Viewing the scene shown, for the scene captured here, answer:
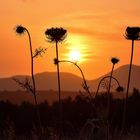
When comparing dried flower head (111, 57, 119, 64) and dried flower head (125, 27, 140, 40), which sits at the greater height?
dried flower head (125, 27, 140, 40)

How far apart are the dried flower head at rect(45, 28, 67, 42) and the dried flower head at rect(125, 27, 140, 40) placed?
1017 mm

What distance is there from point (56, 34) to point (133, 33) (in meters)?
1.24

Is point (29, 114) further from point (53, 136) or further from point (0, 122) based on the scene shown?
point (53, 136)

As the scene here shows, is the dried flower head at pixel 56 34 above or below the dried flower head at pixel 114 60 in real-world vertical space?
above

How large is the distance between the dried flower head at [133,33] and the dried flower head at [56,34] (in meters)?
1.02

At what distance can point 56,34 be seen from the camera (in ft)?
31.6

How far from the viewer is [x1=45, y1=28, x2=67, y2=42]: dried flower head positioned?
31.4ft

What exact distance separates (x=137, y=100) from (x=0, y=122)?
11.7 meters

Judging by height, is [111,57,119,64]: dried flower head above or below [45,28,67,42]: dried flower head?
below

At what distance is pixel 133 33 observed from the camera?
9.78 metres

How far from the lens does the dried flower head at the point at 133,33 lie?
383 inches

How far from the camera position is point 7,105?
110ft

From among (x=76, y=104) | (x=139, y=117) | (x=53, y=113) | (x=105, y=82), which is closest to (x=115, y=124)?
(x=139, y=117)

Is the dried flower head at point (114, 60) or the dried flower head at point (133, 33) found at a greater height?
the dried flower head at point (133, 33)
